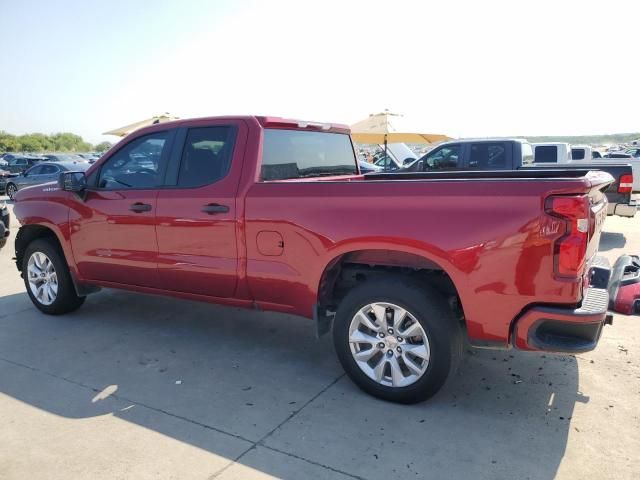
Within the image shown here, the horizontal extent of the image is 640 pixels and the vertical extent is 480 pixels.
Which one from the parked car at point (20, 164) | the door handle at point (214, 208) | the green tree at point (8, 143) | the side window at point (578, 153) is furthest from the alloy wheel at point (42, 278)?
the green tree at point (8, 143)

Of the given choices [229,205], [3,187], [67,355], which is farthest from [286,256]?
[3,187]

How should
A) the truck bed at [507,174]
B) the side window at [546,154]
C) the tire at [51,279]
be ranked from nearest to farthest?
1. the truck bed at [507,174]
2. the tire at [51,279]
3. the side window at [546,154]

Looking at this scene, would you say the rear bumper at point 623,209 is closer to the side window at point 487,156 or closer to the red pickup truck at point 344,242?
the side window at point 487,156

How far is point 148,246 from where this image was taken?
430cm

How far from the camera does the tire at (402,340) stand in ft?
10.1

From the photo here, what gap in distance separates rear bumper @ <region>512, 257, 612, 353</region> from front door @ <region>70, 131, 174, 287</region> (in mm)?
2983

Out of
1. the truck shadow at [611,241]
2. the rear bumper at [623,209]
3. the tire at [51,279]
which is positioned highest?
the tire at [51,279]

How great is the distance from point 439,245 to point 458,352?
733 mm

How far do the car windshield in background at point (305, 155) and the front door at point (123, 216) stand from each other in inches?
37.7

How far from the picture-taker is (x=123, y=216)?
441 cm

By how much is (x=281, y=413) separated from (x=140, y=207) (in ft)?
7.17

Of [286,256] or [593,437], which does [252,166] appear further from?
[593,437]

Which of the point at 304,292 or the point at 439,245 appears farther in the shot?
the point at 304,292

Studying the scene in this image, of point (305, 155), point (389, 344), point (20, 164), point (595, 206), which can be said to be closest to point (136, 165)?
point (305, 155)
